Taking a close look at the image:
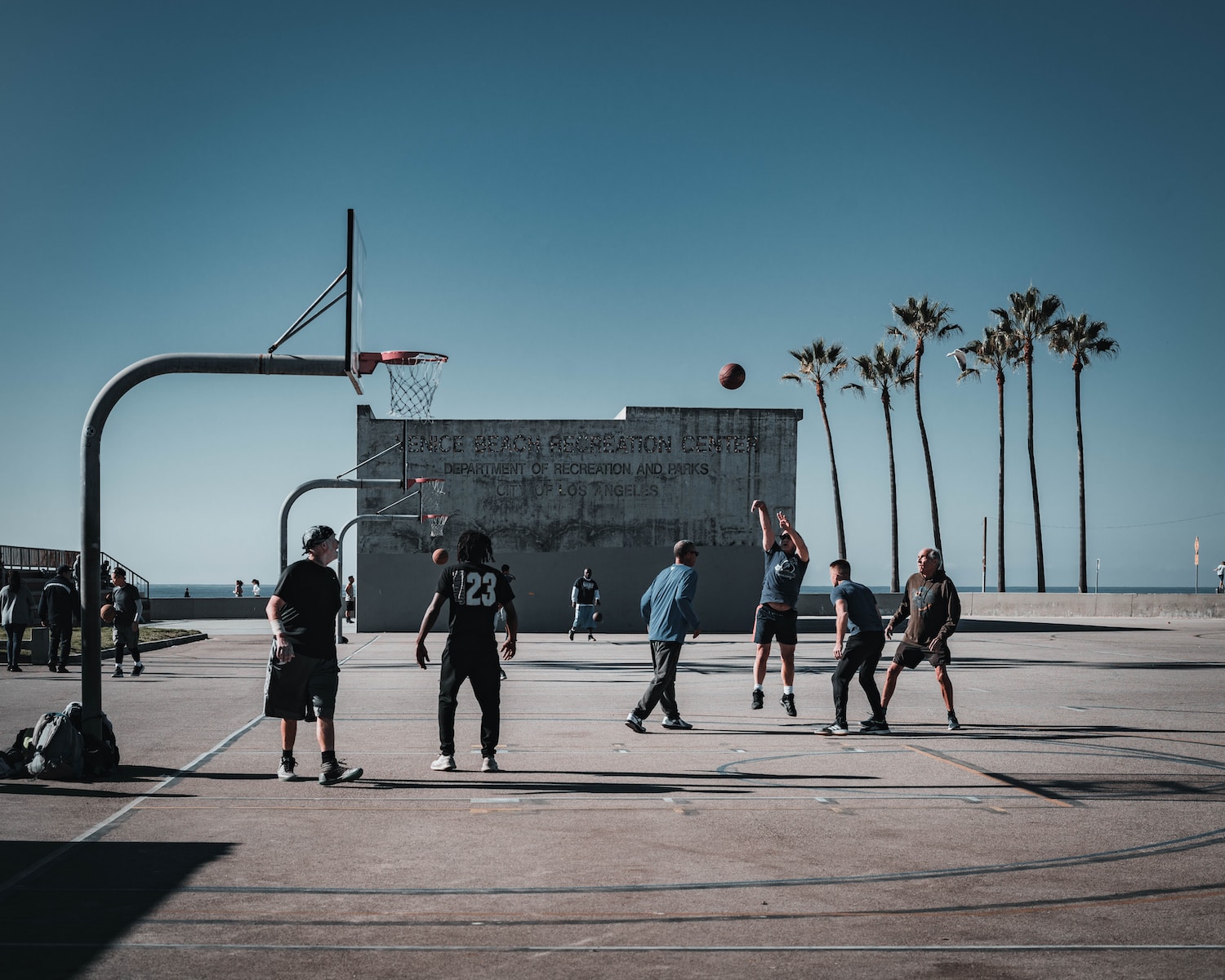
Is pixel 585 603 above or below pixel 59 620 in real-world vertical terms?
below

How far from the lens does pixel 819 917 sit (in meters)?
4.89

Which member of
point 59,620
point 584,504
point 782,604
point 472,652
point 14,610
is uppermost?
point 584,504

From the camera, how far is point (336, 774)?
8023mm

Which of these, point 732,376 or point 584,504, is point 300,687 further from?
point 584,504

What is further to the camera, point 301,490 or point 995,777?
point 301,490

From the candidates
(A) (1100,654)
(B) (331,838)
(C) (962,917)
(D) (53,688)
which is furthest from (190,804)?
(A) (1100,654)

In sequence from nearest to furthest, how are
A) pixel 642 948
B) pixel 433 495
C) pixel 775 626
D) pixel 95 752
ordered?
pixel 642 948
pixel 95 752
pixel 775 626
pixel 433 495

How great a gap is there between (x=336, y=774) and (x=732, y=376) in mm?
21023

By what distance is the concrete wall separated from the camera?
35594mm

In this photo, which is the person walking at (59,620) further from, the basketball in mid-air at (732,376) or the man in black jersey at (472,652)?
the basketball in mid-air at (732,376)

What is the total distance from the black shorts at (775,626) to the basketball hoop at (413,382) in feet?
20.2

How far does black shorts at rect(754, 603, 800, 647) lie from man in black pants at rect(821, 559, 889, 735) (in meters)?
1.27

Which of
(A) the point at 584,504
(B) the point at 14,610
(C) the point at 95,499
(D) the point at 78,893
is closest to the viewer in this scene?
(D) the point at 78,893

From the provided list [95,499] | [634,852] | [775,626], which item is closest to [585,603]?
[775,626]
